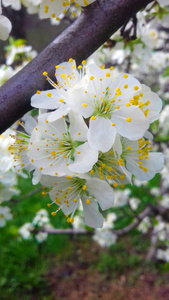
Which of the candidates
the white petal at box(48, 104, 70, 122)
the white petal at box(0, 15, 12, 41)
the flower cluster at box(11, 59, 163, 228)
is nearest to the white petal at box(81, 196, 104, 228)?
the flower cluster at box(11, 59, 163, 228)

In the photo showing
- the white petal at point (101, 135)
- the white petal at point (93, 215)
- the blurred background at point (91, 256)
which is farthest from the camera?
the blurred background at point (91, 256)

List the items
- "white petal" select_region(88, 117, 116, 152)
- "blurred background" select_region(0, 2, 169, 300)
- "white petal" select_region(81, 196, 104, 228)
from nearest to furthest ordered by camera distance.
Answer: "white petal" select_region(88, 117, 116, 152)
"white petal" select_region(81, 196, 104, 228)
"blurred background" select_region(0, 2, 169, 300)

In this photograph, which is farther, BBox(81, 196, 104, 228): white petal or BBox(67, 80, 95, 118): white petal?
BBox(81, 196, 104, 228): white petal

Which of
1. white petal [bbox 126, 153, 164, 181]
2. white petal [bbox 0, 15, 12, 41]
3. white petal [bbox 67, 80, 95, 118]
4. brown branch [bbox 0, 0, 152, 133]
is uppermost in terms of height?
white petal [bbox 0, 15, 12, 41]

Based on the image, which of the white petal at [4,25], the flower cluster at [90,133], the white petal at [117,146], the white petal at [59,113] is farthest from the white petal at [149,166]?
the white petal at [4,25]

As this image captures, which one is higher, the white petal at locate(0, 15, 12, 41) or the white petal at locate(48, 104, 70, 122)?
the white petal at locate(0, 15, 12, 41)

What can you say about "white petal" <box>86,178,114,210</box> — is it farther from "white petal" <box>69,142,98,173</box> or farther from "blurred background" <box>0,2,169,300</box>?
"blurred background" <box>0,2,169,300</box>

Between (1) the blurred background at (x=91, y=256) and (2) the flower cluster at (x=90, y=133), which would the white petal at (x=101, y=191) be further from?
(1) the blurred background at (x=91, y=256)
